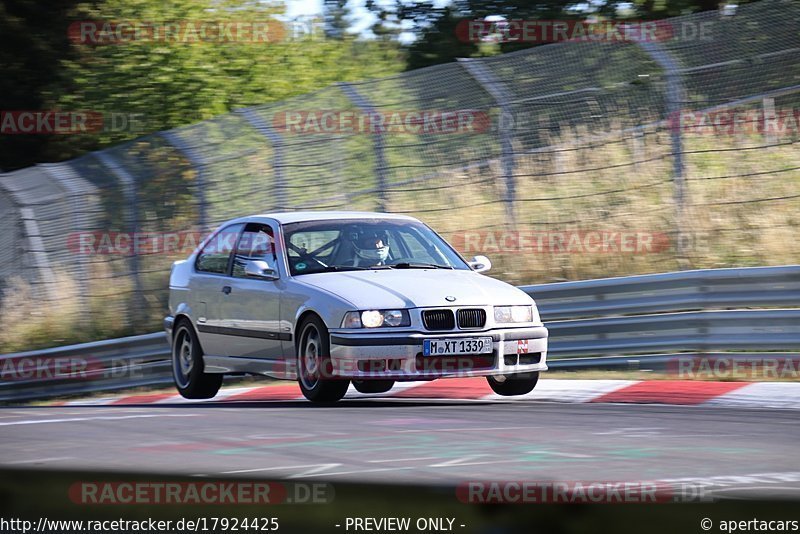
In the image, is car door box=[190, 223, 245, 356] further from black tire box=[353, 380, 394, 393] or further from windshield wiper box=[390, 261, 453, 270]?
windshield wiper box=[390, 261, 453, 270]

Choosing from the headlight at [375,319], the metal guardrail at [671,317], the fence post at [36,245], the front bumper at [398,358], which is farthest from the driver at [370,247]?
the fence post at [36,245]

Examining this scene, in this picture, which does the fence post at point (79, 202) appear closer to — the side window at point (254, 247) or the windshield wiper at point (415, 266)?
the side window at point (254, 247)

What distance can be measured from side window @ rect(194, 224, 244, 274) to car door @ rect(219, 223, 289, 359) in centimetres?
18

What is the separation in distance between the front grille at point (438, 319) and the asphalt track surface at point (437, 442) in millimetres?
572

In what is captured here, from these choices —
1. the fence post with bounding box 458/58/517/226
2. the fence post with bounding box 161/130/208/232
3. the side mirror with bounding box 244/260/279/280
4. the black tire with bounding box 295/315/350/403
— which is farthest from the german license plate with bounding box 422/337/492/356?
the fence post with bounding box 161/130/208/232

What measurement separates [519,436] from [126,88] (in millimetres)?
16305

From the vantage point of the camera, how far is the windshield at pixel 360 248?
9984mm

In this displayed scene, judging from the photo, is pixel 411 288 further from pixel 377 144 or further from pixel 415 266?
pixel 377 144

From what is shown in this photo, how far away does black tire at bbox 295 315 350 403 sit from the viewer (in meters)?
9.14

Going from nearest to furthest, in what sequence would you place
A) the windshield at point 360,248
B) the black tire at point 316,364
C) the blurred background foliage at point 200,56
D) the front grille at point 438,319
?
1. the front grille at point 438,319
2. the black tire at point 316,364
3. the windshield at point 360,248
4. the blurred background foliage at point 200,56

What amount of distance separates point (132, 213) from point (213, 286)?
18.6 feet

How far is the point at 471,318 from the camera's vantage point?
9125 mm

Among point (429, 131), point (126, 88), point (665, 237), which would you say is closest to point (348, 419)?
point (429, 131)

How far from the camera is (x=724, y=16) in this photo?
12.4 meters
